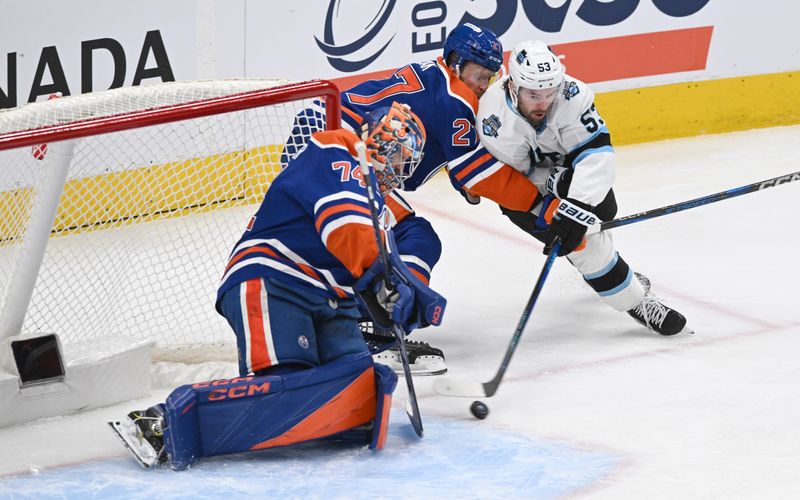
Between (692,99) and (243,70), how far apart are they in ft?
6.80

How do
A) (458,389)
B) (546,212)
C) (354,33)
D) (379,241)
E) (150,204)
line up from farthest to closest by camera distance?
1. (354,33)
2. (150,204)
3. (546,212)
4. (458,389)
5. (379,241)

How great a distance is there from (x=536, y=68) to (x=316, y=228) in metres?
0.88

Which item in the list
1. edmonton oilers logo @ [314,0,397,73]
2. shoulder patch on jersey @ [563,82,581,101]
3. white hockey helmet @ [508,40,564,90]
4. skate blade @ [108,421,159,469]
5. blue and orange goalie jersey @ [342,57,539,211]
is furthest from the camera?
edmonton oilers logo @ [314,0,397,73]

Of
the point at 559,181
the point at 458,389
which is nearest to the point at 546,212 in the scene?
the point at 559,181

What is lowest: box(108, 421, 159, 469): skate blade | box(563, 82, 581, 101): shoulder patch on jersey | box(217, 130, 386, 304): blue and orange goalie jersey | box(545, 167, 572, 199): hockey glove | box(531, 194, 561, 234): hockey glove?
box(108, 421, 159, 469): skate blade

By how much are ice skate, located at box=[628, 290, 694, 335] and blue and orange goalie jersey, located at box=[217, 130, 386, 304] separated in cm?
104

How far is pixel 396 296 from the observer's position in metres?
2.55

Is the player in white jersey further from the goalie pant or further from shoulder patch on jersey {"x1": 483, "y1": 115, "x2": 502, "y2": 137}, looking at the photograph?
the goalie pant

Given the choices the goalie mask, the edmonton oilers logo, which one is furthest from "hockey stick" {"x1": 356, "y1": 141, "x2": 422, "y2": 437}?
the edmonton oilers logo

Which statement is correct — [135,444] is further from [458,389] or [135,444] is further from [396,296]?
[458,389]

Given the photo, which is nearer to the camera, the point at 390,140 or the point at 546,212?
the point at 390,140

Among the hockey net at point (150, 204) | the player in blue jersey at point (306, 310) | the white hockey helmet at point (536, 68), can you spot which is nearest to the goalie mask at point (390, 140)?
the player in blue jersey at point (306, 310)

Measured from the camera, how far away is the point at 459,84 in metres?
3.44

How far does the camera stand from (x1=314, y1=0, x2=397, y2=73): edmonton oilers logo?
4.92 meters
